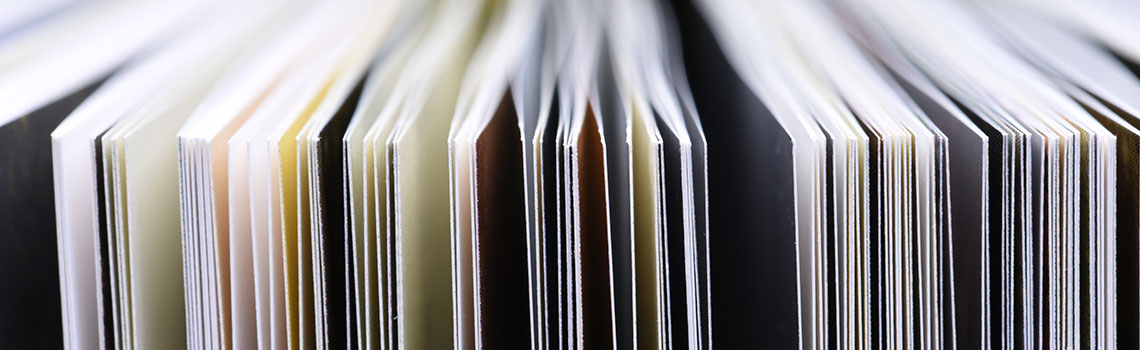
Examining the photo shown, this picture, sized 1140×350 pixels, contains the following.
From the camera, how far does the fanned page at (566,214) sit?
37cm

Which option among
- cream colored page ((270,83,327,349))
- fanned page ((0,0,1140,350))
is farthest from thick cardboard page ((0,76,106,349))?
cream colored page ((270,83,327,349))

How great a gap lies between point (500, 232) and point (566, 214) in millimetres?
41

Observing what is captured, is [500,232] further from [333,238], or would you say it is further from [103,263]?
[103,263]

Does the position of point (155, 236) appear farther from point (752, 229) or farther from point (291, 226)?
point (752, 229)

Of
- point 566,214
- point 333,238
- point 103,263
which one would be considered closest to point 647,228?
point 566,214

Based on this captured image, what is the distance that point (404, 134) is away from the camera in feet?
1.22

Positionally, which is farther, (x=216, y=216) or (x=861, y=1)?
(x=861, y=1)

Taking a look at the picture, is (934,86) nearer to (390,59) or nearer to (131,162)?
(390,59)

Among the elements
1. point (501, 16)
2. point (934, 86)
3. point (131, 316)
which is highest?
point (501, 16)

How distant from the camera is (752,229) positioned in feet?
1.35

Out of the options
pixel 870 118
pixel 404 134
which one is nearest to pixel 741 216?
pixel 870 118

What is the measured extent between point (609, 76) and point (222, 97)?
245 mm

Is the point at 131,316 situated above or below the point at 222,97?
below

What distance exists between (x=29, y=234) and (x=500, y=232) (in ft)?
0.83
